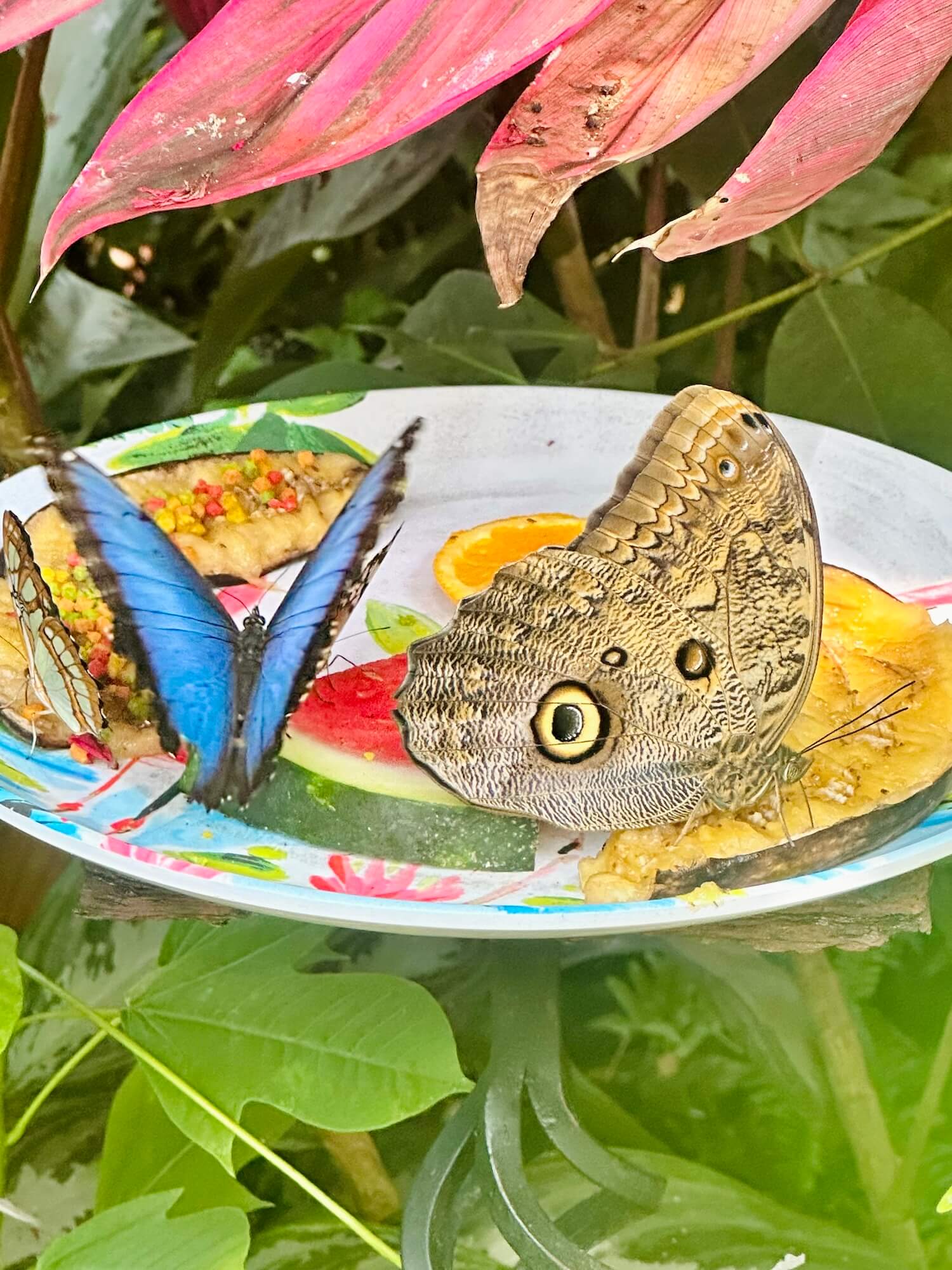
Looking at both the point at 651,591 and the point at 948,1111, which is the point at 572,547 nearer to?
the point at 651,591

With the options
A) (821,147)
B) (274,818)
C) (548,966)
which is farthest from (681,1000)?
(821,147)

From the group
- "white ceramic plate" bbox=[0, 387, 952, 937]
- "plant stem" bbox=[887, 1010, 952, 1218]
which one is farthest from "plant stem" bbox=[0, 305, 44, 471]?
"plant stem" bbox=[887, 1010, 952, 1218]

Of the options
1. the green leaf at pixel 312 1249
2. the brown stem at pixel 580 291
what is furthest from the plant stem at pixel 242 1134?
the brown stem at pixel 580 291

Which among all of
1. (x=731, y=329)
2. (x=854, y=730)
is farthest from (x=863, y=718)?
(x=731, y=329)

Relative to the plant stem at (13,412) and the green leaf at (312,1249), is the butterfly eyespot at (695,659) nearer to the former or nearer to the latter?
the green leaf at (312,1249)

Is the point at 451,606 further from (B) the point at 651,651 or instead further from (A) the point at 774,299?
(A) the point at 774,299

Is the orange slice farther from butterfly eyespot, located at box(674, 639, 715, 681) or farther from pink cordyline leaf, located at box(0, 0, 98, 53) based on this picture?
pink cordyline leaf, located at box(0, 0, 98, 53)
